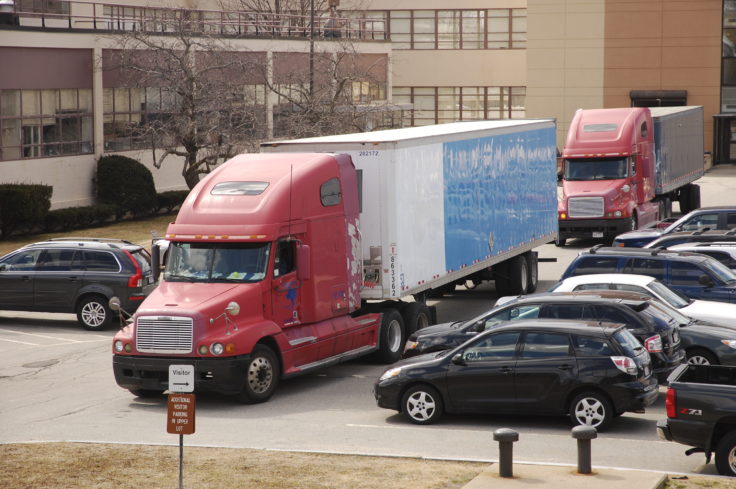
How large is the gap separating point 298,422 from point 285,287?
2417 mm

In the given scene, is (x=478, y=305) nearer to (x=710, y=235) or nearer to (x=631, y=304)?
(x=710, y=235)

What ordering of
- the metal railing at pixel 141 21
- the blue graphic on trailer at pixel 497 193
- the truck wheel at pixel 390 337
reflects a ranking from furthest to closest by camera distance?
1. the metal railing at pixel 141 21
2. the blue graphic on trailer at pixel 497 193
3. the truck wheel at pixel 390 337

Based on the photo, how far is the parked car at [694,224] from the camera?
2691 cm

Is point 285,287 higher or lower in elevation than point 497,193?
lower

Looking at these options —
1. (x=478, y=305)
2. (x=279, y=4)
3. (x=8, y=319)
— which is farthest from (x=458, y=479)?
(x=279, y=4)

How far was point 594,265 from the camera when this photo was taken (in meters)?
20.5

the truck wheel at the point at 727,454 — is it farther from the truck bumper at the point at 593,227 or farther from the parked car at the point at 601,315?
the truck bumper at the point at 593,227

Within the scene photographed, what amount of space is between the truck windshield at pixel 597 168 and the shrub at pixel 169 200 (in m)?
16.7

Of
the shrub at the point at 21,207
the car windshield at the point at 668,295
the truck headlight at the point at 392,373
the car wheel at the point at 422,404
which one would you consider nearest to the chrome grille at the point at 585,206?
the car windshield at the point at 668,295

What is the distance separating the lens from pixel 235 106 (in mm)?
43000

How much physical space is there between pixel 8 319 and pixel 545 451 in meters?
14.7

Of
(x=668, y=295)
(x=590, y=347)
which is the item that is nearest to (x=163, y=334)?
(x=590, y=347)

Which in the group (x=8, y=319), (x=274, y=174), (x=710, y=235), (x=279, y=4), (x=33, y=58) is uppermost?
(x=279, y=4)

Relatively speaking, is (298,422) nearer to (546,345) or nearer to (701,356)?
(546,345)
